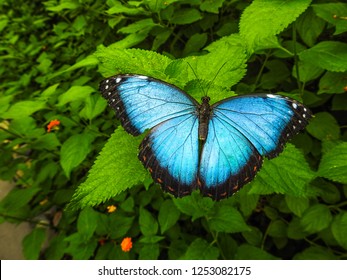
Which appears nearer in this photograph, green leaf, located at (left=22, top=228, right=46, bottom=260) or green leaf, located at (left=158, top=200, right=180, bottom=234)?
green leaf, located at (left=158, top=200, right=180, bottom=234)

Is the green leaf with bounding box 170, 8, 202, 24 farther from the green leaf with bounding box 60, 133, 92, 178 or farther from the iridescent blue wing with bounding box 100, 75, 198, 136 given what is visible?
the iridescent blue wing with bounding box 100, 75, 198, 136

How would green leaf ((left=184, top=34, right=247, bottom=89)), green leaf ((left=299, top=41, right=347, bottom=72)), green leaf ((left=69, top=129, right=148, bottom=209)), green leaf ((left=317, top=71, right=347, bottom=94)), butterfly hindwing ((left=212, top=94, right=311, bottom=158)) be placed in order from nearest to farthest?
1. green leaf ((left=69, top=129, right=148, bottom=209))
2. butterfly hindwing ((left=212, top=94, right=311, bottom=158))
3. green leaf ((left=184, top=34, right=247, bottom=89))
4. green leaf ((left=299, top=41, right=347, bottom=72))
5. green leaf ((left=317, top=71, right=347, bottom=94))

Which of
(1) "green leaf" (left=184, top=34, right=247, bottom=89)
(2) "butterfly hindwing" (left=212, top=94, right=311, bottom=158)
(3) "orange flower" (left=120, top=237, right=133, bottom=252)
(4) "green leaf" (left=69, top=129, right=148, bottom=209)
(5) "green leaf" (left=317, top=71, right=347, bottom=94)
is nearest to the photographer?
(4) "green leaf" (left=69, top=129, right=148, bottom=209)

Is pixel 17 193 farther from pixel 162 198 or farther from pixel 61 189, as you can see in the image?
pixel 162 198

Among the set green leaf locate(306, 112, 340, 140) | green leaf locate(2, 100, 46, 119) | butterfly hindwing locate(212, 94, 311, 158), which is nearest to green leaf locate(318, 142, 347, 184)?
butterfly hindwing locate(212, 94, 311, 158)

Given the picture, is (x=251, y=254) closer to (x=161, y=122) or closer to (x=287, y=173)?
(x=287, y=173)

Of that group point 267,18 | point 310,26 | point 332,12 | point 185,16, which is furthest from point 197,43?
point 267,18

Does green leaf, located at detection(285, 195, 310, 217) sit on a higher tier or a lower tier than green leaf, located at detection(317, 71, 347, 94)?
lower
